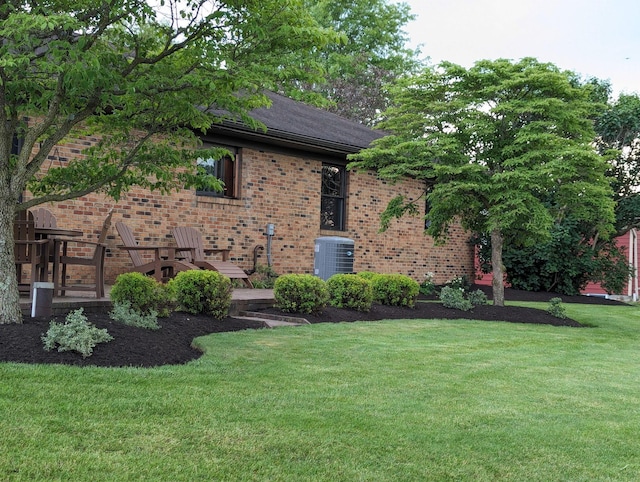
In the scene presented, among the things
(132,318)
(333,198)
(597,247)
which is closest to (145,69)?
(132,318)

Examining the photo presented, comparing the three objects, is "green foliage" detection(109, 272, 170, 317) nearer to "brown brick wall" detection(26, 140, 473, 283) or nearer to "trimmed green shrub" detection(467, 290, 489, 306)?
"brown brick wall" detection(26, 140, 473, 283)

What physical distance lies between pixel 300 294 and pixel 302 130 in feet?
20.1

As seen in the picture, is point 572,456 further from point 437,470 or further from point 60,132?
point 60,132

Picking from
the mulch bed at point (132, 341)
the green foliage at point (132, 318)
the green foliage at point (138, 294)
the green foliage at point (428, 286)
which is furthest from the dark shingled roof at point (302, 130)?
the green foliage at point (132, 318)

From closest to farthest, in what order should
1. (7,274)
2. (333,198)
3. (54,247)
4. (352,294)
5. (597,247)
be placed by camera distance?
(7,274) → (54,247) → (352,294) → (333,198) → (597,247)

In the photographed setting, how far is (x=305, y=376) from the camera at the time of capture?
498 cm

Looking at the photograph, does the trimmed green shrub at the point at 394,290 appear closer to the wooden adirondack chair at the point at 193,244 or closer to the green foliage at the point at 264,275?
the wooden adirondack chair at the point at 193,244

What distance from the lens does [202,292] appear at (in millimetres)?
7797

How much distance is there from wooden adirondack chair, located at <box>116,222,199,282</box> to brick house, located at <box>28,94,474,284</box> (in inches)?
28.9

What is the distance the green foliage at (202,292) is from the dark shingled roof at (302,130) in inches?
170

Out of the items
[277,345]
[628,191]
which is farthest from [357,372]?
[628,191]

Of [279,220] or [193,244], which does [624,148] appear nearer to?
[279,220]

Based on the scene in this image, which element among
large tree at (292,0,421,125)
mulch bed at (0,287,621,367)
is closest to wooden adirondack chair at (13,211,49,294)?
mulch bed at (0,287,621,367)

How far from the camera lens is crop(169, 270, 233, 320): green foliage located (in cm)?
775
